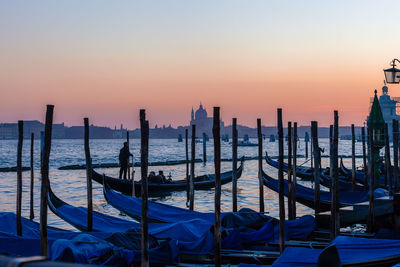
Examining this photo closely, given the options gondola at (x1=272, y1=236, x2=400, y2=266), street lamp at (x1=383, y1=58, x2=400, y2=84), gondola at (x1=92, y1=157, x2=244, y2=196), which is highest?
street lamp at (x1=383, y1=58, x2=400, y2=84)

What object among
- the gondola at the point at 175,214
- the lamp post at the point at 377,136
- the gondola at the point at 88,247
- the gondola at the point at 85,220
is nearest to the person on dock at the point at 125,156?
the gondola at the point at 175,214

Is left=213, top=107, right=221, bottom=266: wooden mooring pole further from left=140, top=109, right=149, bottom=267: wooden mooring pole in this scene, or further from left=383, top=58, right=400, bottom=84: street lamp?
left=383, top=58, right=400, bottom=84: street lamp

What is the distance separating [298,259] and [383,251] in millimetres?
1026

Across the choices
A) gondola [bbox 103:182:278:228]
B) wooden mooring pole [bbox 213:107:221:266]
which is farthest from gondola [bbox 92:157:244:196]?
wooden mooring pole [bbox 213:107:221:266]

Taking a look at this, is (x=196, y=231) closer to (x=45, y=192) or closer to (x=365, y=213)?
(x=45, y=192)

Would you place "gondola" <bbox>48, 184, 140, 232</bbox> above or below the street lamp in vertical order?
below

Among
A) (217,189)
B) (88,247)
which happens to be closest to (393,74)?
(217,189)

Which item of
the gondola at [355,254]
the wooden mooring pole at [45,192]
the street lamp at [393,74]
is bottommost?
the gondola at [355,254]

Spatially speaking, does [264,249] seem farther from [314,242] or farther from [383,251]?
[383,251]

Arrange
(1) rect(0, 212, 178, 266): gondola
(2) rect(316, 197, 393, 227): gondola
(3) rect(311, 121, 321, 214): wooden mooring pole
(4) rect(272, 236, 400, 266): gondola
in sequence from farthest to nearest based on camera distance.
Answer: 1. (3) rect(311, 121, 321, 214): wooden mooring pole
2. (2) rect(316, 197, 393, 227): gondola
3. (1) rect(0, 212, 178, 266): gondola
4. (4) rect(272, 236, 400, 266): gondola

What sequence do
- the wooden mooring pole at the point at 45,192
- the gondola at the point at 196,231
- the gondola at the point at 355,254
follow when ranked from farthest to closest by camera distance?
the gondola at the point at 196,231, the wooden mooring pole at the point at 45,192, the gondola at the point at 355,254

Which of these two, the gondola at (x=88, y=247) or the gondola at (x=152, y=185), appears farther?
the gondola at (x=152, y=185)

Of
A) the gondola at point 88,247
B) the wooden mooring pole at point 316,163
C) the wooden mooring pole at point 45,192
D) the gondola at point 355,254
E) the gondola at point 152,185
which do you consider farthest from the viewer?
the gondola at point 152,185

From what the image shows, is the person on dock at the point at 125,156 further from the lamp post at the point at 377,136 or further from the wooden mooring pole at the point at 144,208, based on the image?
the wooden mooring pole at the point at 144,208
